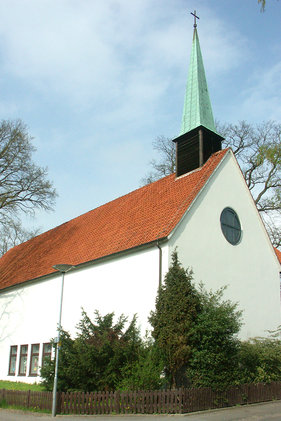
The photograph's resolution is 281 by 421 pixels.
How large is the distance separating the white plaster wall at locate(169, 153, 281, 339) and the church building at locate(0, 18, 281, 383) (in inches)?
1.6

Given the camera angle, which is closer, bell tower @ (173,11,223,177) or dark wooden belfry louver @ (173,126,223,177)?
dark wooden belfry louver @ (173,126,223,177)

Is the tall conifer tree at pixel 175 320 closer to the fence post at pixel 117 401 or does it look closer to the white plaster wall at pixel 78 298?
the white plaster wall at pixel 78 298

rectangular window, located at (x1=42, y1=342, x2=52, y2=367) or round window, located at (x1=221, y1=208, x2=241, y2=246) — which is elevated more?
round window, located at (x1=221, y1=208, x2=241, y2=246)

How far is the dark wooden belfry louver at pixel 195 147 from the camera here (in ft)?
59.6

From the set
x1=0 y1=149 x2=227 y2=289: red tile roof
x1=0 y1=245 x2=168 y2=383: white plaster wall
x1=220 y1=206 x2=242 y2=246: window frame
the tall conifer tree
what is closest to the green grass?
x1=0 y1=245 x2=168 y2=383: white plaster wall

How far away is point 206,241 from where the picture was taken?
15398mm

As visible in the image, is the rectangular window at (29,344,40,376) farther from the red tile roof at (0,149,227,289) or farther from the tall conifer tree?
the tall conifer tree

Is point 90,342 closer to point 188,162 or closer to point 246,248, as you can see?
point 246,248

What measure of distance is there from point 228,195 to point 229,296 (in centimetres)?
418

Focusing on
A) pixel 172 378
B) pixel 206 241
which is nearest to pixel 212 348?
pixel 172 378

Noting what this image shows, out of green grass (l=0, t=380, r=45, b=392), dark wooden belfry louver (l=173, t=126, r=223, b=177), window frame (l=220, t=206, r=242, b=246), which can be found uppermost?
dark wooden belfry louver (l=173, t=126, r=223, b=177)

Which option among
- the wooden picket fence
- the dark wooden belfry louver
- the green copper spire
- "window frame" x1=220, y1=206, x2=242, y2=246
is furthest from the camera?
the green copper spire

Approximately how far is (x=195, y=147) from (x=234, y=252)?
16.8 ft

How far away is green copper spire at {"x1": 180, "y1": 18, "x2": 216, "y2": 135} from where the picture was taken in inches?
738
